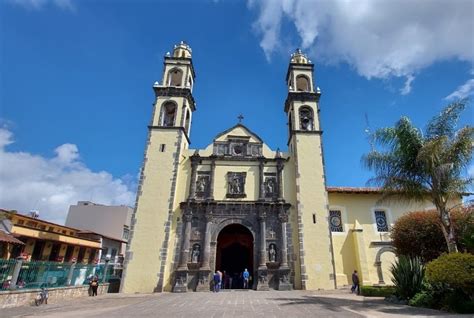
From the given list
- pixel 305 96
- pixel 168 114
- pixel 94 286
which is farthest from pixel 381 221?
pixel 94 286

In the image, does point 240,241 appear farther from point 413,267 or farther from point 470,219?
point 470,219

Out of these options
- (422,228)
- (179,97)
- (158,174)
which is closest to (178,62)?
(179,97)

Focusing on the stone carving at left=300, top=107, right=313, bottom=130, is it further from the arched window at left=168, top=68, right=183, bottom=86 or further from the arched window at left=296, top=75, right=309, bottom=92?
the arched window at left=168, top=68, right=183, bottom=86

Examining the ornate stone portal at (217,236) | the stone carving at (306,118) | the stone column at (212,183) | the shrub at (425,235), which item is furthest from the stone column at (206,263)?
the shrub at (425,235)

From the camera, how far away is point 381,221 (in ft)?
64.3

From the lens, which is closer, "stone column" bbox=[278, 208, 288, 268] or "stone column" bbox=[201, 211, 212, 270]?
"stone column" bbox=[201, 211, 212, 270]

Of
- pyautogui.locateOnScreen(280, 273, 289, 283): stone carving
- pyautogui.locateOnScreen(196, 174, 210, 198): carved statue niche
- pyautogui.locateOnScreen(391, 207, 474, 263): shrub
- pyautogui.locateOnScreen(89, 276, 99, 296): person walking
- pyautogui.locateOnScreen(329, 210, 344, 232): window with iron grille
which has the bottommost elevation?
pyautogui.locateOnScreen(89, 276, 99, 296): person walking

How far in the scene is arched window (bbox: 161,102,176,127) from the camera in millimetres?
21487

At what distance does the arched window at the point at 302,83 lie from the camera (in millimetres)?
23609

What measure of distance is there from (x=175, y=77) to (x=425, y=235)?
20.4 meters

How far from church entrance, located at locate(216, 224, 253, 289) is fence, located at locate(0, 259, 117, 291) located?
Answer: 23.9ft

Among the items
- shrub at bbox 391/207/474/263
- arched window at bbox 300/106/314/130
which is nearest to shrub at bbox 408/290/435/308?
shrub at bbox 391/207/474/263

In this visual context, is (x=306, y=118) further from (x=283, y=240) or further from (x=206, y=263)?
(x=206, y=263)

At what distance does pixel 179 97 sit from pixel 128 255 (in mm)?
11824
